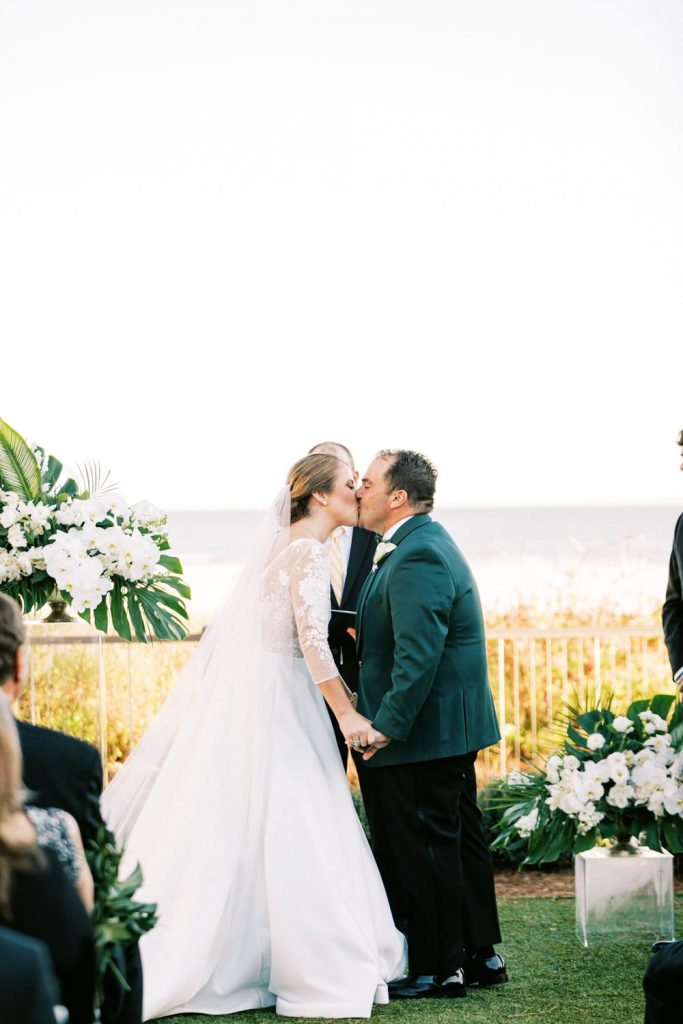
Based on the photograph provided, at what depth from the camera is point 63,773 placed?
2197mm

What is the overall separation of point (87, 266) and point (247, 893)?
2483cm

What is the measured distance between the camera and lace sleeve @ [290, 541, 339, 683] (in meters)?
4.04

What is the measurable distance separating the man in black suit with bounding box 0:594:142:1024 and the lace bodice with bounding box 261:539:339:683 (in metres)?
1.83

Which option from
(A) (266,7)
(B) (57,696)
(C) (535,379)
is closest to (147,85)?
(A) (266,7)

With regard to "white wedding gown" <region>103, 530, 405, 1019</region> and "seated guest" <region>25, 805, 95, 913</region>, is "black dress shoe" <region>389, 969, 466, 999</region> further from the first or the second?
"seated guest" <region>25, 805, 95, 913</region>

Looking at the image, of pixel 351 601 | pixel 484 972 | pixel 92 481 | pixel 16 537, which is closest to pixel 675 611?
pixel 351 601

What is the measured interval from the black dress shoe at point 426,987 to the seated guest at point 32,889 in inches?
85.7

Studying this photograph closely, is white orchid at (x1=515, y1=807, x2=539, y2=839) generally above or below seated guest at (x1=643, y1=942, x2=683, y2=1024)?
below

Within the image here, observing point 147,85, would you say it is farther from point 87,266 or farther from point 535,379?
point 535,379

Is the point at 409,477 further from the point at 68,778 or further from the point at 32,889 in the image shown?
the point at 32,889

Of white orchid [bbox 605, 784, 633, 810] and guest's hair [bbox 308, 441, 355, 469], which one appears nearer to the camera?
white orchid [bbox 605, 784, 633, 810]

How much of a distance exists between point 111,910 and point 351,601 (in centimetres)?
301

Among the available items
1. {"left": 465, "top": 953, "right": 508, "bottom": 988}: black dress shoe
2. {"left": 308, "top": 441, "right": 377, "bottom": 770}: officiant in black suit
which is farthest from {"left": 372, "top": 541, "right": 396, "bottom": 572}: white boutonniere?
{"left": 465, "top": 953, "right": 508, "bottom": 988}: black dress shoe

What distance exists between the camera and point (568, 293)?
2958 centimetres
